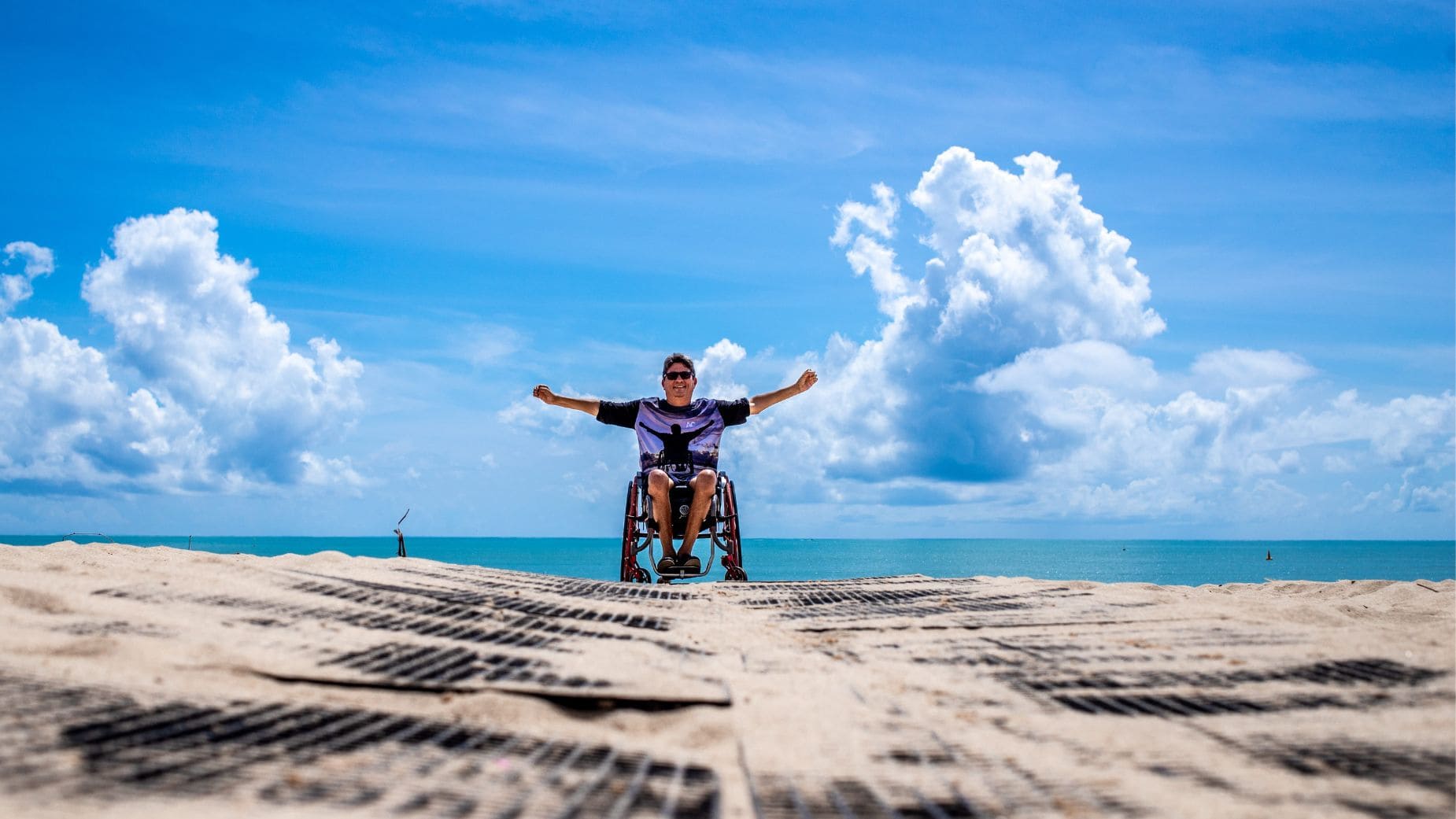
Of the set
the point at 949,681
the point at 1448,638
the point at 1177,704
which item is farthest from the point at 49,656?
the point at 1448,638

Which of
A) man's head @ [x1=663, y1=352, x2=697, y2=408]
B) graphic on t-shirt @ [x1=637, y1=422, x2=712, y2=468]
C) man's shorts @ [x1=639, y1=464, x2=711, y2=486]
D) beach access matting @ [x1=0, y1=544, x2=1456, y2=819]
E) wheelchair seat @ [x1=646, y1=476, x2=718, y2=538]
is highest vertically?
man's head @ [x1=663, y1=352, x2=697, y2=408]

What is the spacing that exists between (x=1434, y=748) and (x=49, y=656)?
11.9ft

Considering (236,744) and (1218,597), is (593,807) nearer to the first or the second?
(236,744)

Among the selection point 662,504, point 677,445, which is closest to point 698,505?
point 662,504

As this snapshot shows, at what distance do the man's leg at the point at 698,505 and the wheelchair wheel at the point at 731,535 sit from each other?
0.54ft

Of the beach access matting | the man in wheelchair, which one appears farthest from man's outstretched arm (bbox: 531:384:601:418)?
the beach access matting

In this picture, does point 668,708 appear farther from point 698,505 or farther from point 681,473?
point 681,473

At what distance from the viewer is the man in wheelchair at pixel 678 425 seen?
299 inches

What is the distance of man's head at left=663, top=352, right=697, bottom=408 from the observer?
830cm

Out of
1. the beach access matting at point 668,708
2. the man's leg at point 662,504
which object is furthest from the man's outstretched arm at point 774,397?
the beach access matting at point 668,708

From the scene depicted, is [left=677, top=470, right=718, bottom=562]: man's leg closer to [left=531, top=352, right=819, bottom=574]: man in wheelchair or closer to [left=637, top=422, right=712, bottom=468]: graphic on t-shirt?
[left=531, top=352, right=819, bottom=574]: man in wheelchair

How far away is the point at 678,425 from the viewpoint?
26.8 feet

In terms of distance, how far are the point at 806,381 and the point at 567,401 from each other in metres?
2.21

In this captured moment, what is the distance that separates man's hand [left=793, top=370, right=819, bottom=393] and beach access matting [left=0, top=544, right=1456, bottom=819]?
4235mm
